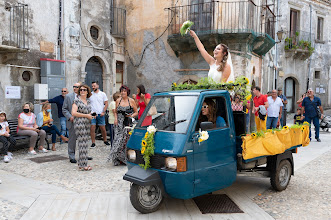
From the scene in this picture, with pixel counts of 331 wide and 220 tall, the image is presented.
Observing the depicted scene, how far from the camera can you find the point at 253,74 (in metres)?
15.5

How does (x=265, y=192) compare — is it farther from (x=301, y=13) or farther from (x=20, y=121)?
(x=301, y=13)

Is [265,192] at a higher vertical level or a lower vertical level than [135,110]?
lower

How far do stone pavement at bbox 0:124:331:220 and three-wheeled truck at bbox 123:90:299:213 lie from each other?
0.37 metres

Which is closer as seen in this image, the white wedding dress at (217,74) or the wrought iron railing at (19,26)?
the white wedding dress at (217,74)

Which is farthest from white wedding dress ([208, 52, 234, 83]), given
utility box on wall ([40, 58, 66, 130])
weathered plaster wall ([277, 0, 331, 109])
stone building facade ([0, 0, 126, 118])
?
weathered plaster wall ([277, 0, 331, 109])

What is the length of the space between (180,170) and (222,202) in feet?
3.95

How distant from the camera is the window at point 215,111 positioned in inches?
171

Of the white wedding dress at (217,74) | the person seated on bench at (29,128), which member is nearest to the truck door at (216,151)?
the white wedding dress at (217,74)

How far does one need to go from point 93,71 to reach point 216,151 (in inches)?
402

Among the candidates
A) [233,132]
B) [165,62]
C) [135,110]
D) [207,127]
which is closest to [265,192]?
[233,132]

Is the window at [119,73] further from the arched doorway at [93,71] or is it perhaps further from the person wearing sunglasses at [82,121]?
the person wearing sunglasses at [82,121]

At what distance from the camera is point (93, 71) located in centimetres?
1338

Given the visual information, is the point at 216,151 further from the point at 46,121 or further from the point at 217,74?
the point at 46,121

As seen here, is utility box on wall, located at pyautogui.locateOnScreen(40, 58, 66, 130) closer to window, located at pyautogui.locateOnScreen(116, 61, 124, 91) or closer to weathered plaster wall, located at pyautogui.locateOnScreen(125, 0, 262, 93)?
window, located at pyautogui.locateOnScreen(116, 61, 124, 91)
